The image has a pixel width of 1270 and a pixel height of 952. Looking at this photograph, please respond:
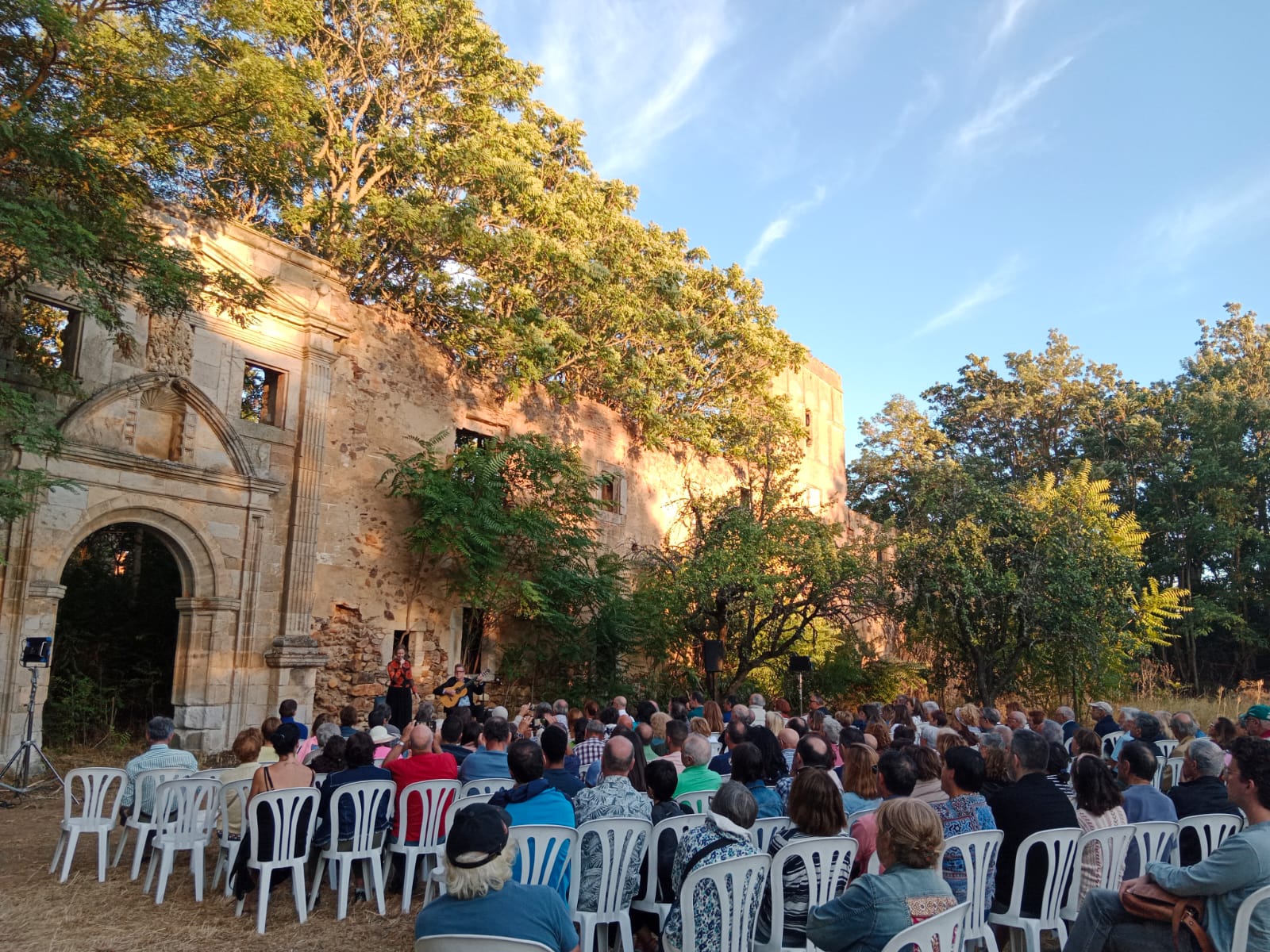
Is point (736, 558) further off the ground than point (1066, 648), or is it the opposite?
point (736, 558)

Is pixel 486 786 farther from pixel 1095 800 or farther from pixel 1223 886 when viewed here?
pixel 1223 886

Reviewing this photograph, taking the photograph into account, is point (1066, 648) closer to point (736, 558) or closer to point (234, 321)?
point (736, 558)

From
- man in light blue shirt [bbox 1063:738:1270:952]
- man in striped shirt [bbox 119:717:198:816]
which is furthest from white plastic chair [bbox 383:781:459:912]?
man in light blue shirt [bbox 1063:738:1270:952]

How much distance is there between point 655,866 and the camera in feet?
14.4

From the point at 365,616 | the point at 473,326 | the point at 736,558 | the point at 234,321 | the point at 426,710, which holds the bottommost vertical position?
the point at 426,710

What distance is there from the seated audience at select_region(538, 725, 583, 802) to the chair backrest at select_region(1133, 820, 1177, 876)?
106 inches

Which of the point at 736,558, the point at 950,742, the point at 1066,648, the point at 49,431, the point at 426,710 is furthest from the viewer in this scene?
the point at 736,558

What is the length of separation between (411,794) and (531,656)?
976 centimetres

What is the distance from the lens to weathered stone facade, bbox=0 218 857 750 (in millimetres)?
9875

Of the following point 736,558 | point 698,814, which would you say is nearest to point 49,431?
point 698,814

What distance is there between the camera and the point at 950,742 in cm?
457

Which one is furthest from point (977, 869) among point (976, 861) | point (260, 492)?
point (260, 492)

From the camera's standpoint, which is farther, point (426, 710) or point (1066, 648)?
point (1066, 648)

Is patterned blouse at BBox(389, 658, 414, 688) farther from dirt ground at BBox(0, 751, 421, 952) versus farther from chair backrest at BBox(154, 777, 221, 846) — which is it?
chair backrest at BBox(154, 777, 221, 846)
